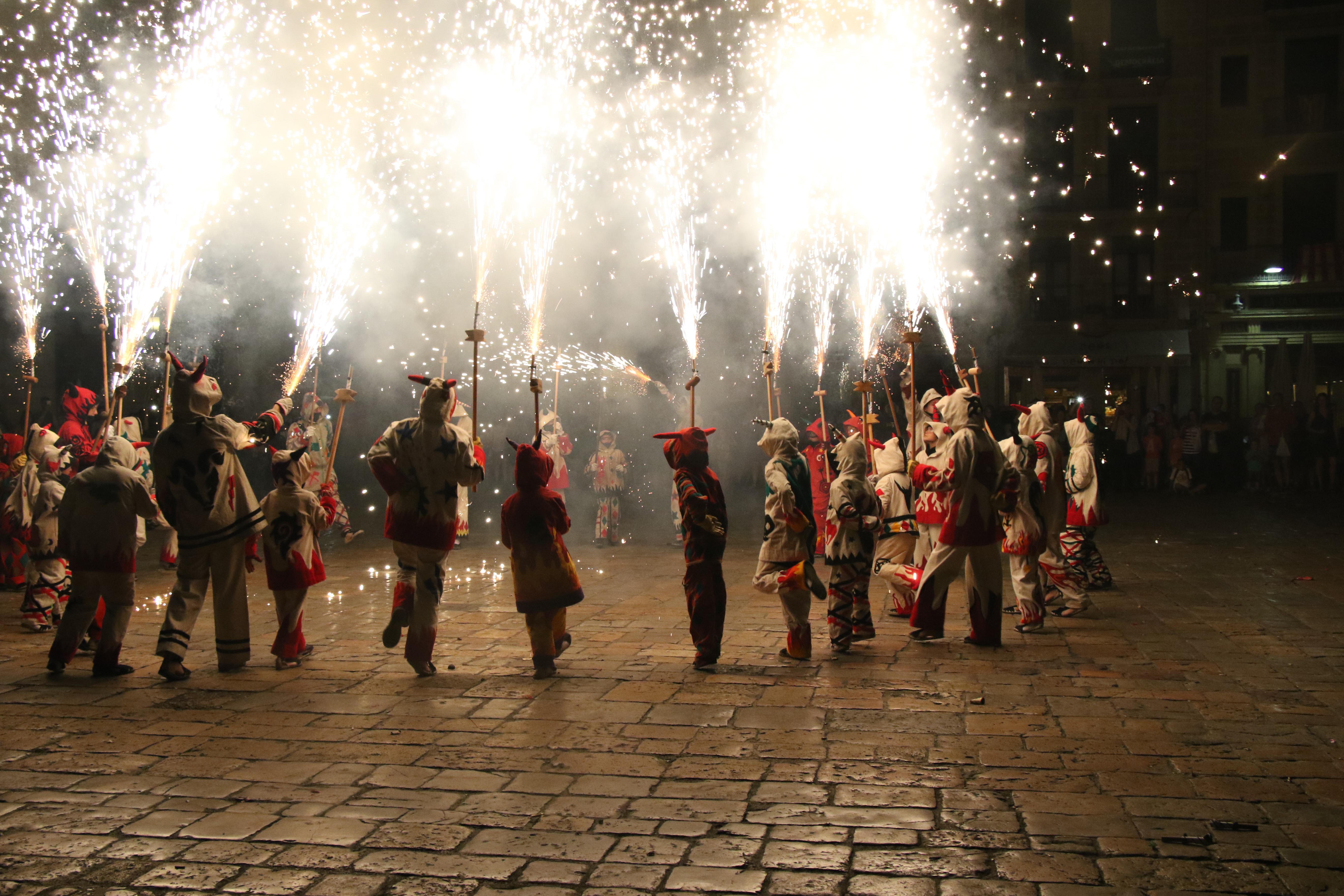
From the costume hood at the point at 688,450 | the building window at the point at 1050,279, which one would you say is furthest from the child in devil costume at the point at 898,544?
the building window at the point at 1050,279

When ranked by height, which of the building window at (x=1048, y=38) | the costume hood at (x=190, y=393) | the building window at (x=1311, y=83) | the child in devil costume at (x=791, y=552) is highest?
the building window at (x=1048, y=38)

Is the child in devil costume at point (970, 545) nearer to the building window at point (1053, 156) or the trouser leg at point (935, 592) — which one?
the trouser leg at point (935, 592)

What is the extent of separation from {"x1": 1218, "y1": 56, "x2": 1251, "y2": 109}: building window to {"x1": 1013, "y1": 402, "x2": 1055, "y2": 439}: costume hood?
21.9m

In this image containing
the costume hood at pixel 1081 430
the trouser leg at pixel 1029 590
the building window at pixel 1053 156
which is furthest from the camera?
the building window at pixel 1053 156

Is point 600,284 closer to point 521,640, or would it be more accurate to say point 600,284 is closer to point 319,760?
point 521,640

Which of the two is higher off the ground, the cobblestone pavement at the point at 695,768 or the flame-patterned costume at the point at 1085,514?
the flame-patterned costume at the point at 1085,514

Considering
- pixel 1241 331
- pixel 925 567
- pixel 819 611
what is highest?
pixel 1241 331

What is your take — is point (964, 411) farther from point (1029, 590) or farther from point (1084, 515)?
point (1084, 515)

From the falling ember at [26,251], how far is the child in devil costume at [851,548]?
10.6 m

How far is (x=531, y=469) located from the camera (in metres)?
6.04

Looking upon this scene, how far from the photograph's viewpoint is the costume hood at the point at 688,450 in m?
6.20

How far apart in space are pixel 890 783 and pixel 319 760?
2363 mm

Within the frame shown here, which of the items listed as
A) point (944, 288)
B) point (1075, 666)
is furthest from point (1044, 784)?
point (944, 288)

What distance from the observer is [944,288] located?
25.2 meters
